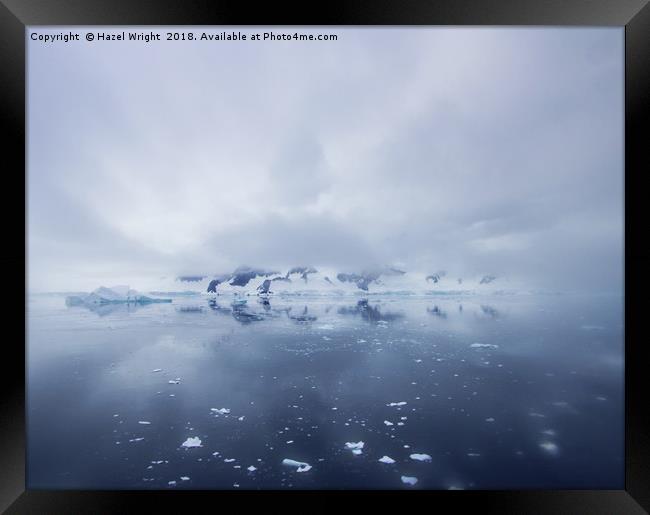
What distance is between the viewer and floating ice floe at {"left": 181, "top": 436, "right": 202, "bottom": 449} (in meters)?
1.77

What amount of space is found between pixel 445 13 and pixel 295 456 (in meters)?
3.26

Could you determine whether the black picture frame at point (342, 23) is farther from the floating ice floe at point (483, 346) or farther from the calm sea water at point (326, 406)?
the floating ice floe at point (483, 346)

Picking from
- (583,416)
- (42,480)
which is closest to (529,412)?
(583,416)

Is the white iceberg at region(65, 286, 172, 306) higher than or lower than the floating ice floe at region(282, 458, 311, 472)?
higher

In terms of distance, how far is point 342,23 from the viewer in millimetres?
1499

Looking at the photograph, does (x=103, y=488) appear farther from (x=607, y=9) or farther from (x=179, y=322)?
(x=607, y=9)

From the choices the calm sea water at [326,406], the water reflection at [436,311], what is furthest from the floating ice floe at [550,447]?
the water reflection at [436,311]

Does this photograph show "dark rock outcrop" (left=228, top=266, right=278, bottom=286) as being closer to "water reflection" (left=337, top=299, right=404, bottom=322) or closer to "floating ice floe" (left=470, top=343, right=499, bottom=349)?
"water reflection" (left=337, top=299, right=404, bottom=322)

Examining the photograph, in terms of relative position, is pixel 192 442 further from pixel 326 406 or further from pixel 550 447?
pixel 550 447

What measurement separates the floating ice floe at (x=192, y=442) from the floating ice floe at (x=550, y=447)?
2644 millimetres

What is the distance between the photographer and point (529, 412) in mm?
1831

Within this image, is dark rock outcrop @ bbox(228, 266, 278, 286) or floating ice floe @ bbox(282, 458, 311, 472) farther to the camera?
dark rock outcrop @ bbox(228, 266, 278, 286)

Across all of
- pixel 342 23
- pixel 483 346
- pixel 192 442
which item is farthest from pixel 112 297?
pixel 483 346

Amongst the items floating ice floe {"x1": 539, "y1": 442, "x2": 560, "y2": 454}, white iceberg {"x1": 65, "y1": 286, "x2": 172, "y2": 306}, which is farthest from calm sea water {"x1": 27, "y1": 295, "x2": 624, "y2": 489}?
white iceberg {"x1": 65, "y1": 286, "x2": 172, "y2": 306}
